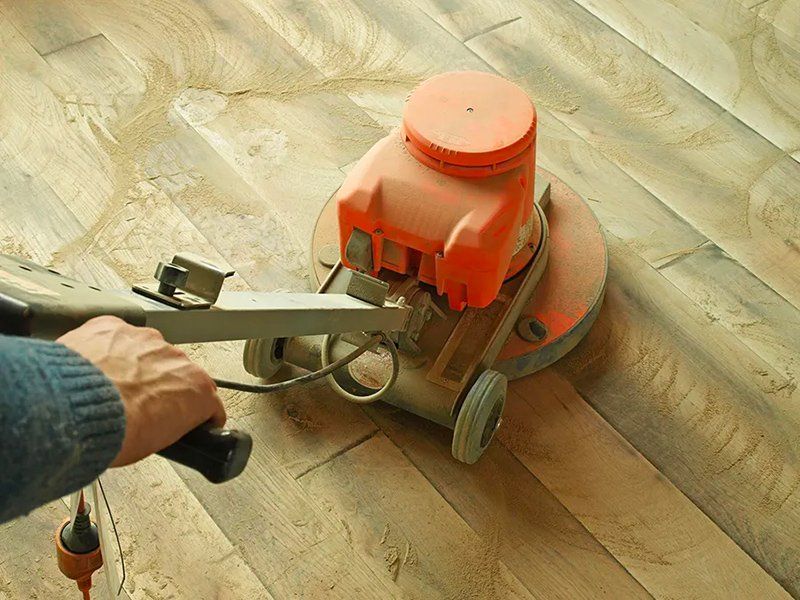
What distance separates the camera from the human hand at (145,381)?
61cm

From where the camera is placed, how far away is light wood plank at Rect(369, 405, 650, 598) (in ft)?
4.17

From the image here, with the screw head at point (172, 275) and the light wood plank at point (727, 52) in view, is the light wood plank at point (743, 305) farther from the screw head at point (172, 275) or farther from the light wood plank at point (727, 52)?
the screw head at point (172, 275)

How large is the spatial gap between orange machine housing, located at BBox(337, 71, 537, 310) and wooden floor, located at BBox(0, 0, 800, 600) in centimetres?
30

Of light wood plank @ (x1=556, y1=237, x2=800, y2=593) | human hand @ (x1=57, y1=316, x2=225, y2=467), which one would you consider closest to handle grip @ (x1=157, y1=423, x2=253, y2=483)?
human hand @ (x1=57, y1=316, x2=225, y2=467)

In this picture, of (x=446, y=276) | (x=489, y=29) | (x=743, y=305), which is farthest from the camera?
(x=489, y=29)

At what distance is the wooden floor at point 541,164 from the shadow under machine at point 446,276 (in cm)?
9

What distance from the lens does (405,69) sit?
1.89 meters

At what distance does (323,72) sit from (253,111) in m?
0.17

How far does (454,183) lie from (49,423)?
2.53 feet

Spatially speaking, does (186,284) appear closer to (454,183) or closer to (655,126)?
(454,183)

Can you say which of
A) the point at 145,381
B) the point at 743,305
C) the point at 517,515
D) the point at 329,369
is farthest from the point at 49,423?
the point at 743,305

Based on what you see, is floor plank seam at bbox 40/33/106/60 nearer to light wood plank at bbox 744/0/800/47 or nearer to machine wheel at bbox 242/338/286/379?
machine wheel at bbox 242/338/286/379

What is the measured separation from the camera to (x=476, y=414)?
49.3 inches

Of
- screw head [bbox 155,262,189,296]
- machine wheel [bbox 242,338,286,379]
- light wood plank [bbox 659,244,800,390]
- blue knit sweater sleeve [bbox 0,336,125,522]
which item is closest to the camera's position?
blue knit sweater sleeve [bbox 0,336,125,522]
